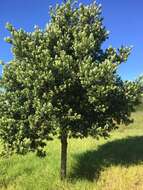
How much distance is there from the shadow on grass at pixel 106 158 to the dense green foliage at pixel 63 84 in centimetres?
372

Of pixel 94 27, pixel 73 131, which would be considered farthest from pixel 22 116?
pixel 94 27

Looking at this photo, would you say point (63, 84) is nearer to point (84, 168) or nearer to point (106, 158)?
point (84, 168)

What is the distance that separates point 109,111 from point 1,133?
267 inches

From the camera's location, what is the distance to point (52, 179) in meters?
26.9

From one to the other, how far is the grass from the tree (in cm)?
163

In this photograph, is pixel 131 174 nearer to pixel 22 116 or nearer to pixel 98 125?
pixel 98 125

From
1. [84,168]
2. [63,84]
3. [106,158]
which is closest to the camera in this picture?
[63,84]

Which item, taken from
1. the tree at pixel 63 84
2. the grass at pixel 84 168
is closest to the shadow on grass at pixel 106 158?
the grass at pixel 84 168

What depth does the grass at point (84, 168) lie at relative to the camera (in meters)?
25.4

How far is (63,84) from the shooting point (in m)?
24.2

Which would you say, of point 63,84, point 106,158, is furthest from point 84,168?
point 63,84

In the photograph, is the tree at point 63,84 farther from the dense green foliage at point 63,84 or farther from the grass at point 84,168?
the grass at point 84,168

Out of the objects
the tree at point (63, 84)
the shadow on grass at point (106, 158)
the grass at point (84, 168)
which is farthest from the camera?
the shadow on grass at point (106, 158)

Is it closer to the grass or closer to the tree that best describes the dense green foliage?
the tree
